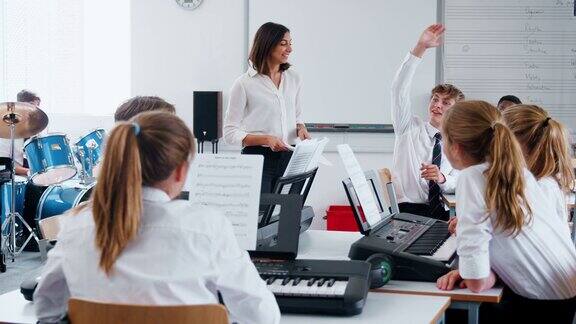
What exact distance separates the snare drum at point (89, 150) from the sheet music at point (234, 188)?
427 centimetres

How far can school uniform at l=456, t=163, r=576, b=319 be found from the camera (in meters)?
2.19

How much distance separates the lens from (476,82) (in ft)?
20.5

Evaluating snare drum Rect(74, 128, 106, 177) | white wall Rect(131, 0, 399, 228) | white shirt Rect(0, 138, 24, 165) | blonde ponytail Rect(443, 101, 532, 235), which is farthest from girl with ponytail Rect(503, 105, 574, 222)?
white shirt Rect(0, 138, 24, 165)

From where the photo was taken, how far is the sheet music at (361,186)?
2557 millimetres

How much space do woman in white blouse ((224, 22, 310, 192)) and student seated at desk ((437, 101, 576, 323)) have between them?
1775 mm

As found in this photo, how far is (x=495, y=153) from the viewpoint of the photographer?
2.22m

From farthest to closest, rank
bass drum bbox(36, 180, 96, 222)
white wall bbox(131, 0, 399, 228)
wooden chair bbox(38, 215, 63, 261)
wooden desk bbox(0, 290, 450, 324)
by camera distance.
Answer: white wall bbox(131, 0, 399, 228) < bass drum bbox(36, 180, 96, 222) < wooden chair bbox(38, 215, 63, 261) < wooden desk bbox(0, 290, 450, 324)

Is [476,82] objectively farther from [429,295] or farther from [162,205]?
[162,205]

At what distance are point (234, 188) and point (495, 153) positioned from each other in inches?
29.4

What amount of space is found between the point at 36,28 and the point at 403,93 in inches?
179

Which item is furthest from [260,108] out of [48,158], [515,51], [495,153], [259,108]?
[515,51]

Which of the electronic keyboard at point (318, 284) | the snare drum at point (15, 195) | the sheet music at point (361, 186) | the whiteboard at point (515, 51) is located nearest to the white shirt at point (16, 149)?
the snare drum at point (15, 195)

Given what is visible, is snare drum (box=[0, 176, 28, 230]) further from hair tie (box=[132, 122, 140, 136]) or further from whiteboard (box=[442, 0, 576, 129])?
hair tie (box=[132, 122, 140, 136])

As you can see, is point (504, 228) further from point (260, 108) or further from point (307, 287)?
point (260, 108)
